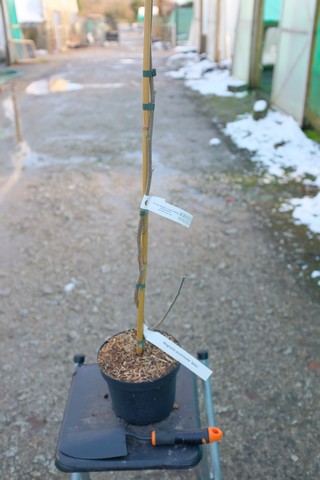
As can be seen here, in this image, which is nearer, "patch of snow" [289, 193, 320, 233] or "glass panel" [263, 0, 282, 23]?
"patch of snow" [289, 193, 320, 233]

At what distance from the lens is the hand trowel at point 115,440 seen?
1.43 metres

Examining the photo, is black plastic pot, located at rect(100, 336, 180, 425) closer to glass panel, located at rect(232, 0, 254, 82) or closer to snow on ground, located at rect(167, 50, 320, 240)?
snow on ground, located at rect(167, 50, 320, 240)

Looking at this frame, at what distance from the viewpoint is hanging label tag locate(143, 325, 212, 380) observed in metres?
1.54

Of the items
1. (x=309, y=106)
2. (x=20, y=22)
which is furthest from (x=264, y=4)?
(x=20, y=22)

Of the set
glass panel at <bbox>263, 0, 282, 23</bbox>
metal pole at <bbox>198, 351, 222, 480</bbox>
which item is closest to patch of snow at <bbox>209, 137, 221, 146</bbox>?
glass panel at <bbox>263, 0, 282, 23</bbox>

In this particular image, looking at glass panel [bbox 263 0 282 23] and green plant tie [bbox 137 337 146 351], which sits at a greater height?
glass panel [bbox 263 0 282 23]

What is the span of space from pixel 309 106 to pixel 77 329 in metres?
5.46

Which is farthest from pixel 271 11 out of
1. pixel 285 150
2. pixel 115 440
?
pixel 115 440

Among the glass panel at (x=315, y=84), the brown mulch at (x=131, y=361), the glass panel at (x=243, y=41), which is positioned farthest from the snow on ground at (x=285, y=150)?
the brown mulch at (x=131, y=361)

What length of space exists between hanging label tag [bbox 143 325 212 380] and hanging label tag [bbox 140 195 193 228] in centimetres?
40

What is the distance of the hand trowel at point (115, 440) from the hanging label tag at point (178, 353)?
174 millimetres

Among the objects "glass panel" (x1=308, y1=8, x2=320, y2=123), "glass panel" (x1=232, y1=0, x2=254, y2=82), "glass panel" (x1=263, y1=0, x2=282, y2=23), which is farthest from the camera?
"glass panel" (x1=232, y1=0, x2=254, y2=82)

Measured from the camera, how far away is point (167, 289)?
3682 mm

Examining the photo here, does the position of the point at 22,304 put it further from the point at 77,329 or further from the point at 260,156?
the point at 260,156
